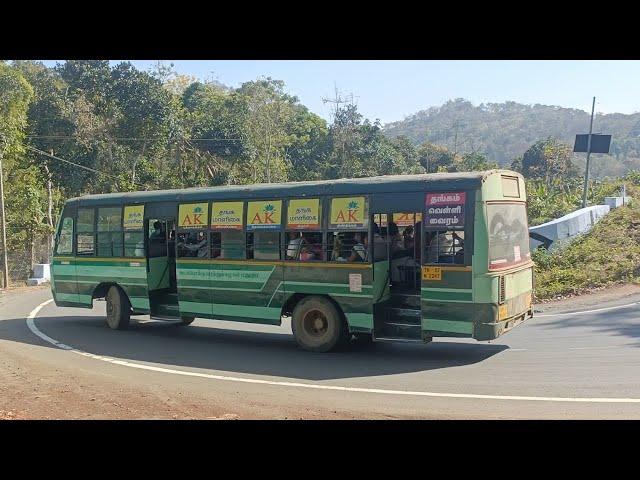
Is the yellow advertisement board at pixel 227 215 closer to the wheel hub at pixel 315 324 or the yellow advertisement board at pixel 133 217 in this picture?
the yellow advertisement board at pixel 133 217

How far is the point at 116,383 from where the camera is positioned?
9.27 metres

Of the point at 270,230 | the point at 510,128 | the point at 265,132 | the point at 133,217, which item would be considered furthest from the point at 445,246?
the point at 510,128

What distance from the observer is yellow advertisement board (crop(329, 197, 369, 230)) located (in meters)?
10.9

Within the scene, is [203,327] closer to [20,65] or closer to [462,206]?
[462,206]

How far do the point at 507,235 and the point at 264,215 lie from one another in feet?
14.4

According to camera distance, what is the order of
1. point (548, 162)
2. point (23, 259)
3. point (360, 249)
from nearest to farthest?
1. point (360, 249)
2. point (23, 259)
3. point (548, 162)

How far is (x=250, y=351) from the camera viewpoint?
38.8ft

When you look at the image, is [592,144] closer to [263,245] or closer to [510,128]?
[263,245]

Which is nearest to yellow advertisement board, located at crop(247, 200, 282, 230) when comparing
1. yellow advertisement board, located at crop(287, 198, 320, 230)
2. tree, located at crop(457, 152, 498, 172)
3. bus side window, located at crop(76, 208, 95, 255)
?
yellow advertisement board, located at crop(287, 198, 320, 230)

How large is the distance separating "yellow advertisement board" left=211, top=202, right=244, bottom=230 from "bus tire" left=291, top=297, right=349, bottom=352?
212 cm

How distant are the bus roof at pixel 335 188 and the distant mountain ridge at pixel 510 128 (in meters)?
75.3

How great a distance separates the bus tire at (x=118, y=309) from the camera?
1450cm

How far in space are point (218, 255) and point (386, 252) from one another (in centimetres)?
350

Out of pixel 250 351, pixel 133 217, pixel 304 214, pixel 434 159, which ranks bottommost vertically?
pixel 250 351
